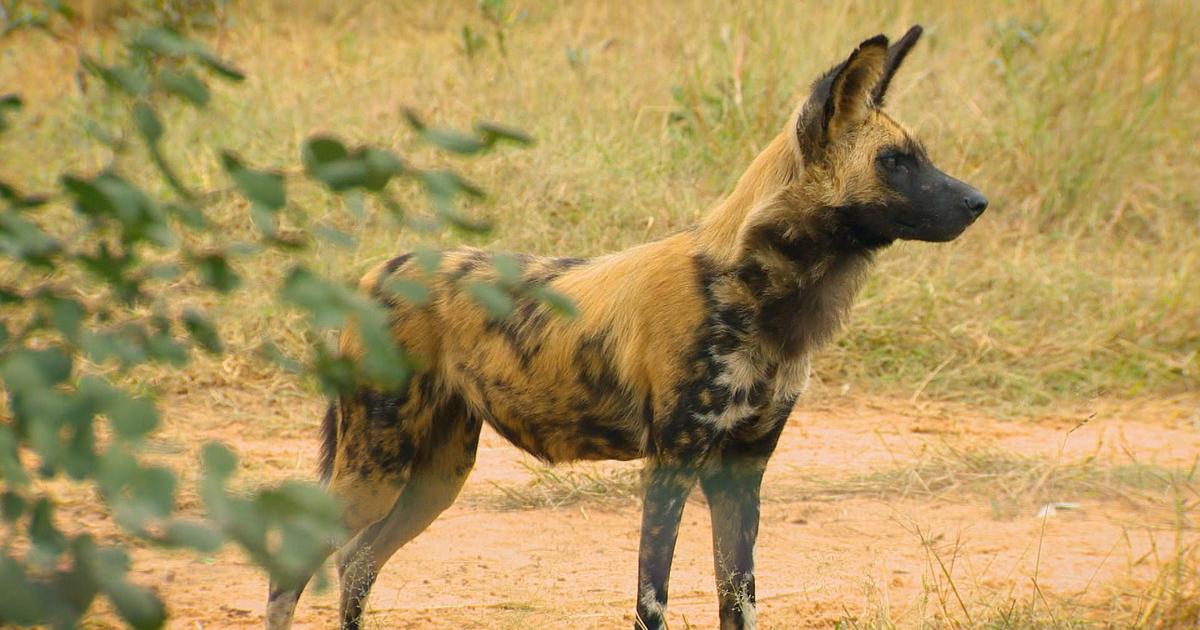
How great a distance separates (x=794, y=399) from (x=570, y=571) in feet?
3.43

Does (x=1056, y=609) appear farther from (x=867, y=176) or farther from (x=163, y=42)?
(x=163, y=42)

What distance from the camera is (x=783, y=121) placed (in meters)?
6.48

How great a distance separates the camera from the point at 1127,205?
22.8 ft

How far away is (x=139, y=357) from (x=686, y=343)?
1939 mm

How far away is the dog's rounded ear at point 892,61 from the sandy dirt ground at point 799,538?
41.9 inches

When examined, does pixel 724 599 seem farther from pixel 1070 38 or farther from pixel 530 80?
pixel 1070 38

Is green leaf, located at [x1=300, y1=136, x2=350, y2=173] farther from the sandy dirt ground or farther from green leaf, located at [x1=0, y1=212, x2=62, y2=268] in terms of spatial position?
the sandy dirt ground

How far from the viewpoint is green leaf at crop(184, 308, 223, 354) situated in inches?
51.0

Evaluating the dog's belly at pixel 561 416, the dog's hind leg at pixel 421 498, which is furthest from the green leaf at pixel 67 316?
the dog's hind leg at pixel 421 498

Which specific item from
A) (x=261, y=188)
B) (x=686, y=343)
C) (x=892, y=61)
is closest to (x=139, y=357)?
(x=261, y=188)

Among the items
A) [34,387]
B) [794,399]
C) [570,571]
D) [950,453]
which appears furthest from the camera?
[950,453]

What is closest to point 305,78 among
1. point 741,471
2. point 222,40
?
point 222,40

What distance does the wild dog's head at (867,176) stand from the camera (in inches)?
123

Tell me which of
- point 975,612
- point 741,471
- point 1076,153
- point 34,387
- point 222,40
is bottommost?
point 975,612
